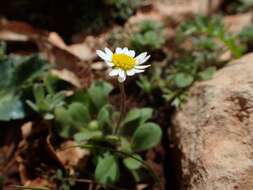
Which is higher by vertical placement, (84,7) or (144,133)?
(84,7)

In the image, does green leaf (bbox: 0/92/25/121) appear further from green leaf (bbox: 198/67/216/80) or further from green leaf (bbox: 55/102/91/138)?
green leaf (bbox: 198/67/216/80)

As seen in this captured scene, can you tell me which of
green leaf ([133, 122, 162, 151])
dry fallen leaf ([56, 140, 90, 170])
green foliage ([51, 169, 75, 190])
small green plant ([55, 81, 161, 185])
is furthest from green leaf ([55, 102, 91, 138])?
green leaf ([133, 122, 162, 151])

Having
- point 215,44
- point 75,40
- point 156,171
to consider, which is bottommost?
point 156,171

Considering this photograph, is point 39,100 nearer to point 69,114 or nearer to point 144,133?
point 69,114

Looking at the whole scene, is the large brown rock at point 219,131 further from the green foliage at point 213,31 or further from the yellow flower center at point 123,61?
the yellow flower center at point 123,61

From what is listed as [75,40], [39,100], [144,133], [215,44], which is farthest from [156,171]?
[75,40]

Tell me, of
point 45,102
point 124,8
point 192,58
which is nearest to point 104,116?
point 45,102

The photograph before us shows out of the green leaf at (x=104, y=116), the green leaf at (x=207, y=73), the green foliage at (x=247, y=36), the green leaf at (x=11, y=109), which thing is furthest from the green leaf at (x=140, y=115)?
the green foliage at (x=247, y=36)
